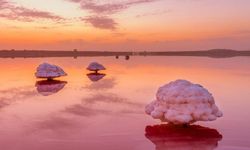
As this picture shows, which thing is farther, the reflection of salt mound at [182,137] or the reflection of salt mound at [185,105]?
the reflection of salt mound at [185,105]

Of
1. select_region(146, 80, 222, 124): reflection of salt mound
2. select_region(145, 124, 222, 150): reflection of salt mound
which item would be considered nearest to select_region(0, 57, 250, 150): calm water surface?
select_region(145, 124, 222, 150): reflection of salt mound

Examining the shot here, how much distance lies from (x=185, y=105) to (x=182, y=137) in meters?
1.51

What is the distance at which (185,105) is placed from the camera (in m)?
16.7

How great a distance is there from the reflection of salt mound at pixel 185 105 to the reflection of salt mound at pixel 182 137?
2.56 ft

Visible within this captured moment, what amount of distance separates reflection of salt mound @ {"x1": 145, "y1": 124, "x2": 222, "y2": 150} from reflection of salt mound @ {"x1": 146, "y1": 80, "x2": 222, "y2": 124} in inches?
30.7

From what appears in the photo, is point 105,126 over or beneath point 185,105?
beneath

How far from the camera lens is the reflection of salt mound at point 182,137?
50.8ft

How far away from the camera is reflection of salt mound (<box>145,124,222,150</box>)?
15477mm

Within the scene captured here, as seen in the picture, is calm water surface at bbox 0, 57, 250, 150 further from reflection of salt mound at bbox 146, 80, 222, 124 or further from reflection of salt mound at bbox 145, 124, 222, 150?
reflection of salt mound at bbox 146, 80, 222, 124

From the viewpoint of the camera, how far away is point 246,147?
49.9 ft

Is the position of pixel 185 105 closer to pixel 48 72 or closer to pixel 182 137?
pixel 182 137

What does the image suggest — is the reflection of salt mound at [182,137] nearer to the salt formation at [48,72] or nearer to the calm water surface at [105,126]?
the calm water surface at [105,126]

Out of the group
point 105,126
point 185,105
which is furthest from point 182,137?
point 105,126

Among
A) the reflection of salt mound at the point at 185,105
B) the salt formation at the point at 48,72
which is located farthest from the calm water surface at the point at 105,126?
the salt formation at the point at 48,72
